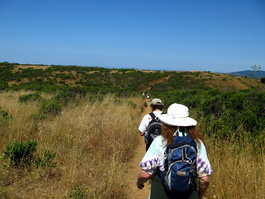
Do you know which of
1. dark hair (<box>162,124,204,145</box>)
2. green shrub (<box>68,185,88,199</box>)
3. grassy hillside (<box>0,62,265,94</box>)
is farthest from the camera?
grassy hillside (<box>0,62,265,94</box>)

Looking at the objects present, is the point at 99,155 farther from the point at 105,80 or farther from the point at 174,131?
the point at 105,80

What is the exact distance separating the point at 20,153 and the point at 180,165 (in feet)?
11.3

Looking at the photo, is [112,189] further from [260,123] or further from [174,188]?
[260,123]

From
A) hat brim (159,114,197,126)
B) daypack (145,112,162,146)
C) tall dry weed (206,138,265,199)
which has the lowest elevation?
tall dry weed (206,138,265,199)

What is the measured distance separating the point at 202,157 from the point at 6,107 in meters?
8.36

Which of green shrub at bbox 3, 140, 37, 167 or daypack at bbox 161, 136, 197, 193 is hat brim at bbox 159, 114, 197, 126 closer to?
daypack at bbox 161, 136, 197, 193

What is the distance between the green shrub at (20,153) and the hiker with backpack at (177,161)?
108 inches

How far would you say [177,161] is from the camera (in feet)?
5.36

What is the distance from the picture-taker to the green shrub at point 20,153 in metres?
3.70

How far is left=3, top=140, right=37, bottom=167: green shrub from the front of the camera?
370 centimetres

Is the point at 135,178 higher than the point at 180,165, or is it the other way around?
the point at 180,165

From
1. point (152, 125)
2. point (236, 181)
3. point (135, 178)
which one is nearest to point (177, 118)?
point (152, 125)

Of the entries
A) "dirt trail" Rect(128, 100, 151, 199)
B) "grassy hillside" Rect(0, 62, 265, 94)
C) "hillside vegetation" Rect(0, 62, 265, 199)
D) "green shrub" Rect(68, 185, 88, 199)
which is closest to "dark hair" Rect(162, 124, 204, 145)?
"hillside vegetation" Rect(0, 62, 265, 199)

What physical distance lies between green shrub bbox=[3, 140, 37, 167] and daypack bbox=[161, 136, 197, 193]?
3.03 meters
